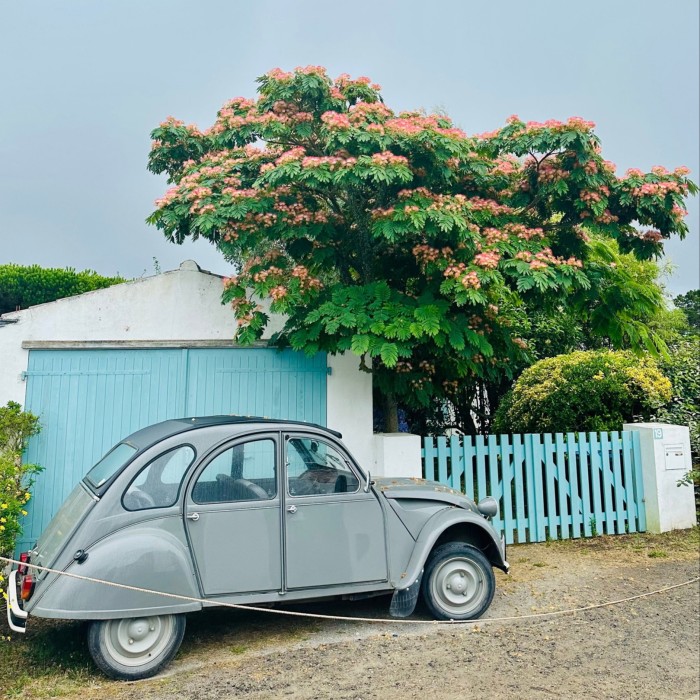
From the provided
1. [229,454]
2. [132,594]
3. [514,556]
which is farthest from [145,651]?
[514,556]

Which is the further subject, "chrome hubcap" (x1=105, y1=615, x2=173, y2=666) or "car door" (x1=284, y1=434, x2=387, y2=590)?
"car door" (x1=284, y1=434, x2=387, y2=590)

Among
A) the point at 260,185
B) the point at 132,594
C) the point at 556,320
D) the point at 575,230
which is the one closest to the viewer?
the point at 132,594

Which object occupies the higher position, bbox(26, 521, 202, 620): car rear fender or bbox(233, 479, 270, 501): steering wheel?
bbox(233, 479, 270, 501): steering wheel

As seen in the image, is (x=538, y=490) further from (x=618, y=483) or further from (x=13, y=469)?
(x=13, y=469)

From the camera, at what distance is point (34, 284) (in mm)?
10680

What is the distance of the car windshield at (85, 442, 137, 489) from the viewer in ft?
13.8

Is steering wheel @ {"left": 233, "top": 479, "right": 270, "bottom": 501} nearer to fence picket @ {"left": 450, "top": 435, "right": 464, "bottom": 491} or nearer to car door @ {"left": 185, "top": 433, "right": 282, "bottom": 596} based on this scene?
car door @ {"left": 185, "top": 433, "right": 282, "bottom": 596}

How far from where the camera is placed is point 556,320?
1269 centimetres

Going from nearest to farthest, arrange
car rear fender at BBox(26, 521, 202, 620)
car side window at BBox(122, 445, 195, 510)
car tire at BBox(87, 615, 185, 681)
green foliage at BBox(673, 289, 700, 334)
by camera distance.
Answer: car rear fender at BBox(26, 521, 202, 620) → car tire at BBox(87, 615, 185, 681) → car side window at BBox(122, 445, 195, 510) → green foliage at BBox(673, 289, 700, 334)

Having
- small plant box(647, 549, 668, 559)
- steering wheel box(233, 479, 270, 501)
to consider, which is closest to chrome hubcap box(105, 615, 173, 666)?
steering wheel box(233, 479, 270, 501)

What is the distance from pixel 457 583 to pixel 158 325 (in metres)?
4.42

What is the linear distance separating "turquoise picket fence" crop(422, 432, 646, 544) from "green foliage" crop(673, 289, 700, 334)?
82.0 feet

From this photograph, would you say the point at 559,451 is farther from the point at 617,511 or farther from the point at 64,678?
the point at 64,678

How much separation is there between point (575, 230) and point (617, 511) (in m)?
3.84
